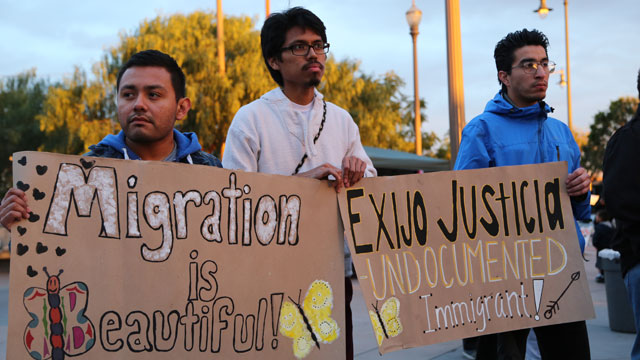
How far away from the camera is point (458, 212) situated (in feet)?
9.20

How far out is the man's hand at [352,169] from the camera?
2.54 metres

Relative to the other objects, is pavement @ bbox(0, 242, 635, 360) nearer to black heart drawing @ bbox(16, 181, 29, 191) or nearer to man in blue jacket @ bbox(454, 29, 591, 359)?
man in blue jacket @ bbox(454, 29, 591, 359)

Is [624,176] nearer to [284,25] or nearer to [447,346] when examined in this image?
[284,25]

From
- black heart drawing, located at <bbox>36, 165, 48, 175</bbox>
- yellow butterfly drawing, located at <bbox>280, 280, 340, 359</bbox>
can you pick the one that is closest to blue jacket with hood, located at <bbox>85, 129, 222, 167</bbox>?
black heart drawing, located at <bbox>36, 165, 48, 175</bbox>

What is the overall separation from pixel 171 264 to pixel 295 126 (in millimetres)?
774

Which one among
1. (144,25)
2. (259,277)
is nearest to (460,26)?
(259,277)

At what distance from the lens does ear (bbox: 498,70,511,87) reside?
3.14m

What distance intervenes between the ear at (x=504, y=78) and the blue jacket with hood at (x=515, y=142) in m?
0.13

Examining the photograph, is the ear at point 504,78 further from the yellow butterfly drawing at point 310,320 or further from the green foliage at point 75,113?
the green foliage at point 75,113

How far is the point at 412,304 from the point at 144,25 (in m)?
18.0

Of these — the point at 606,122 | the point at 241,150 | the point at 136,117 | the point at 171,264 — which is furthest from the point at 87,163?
the point at 606,122

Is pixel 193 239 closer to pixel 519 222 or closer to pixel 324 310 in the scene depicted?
pixel 324 310

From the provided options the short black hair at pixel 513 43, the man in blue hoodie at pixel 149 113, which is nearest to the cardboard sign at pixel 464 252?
the short black hair at pixel 513 43

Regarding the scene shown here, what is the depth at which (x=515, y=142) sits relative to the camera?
3020 mm
